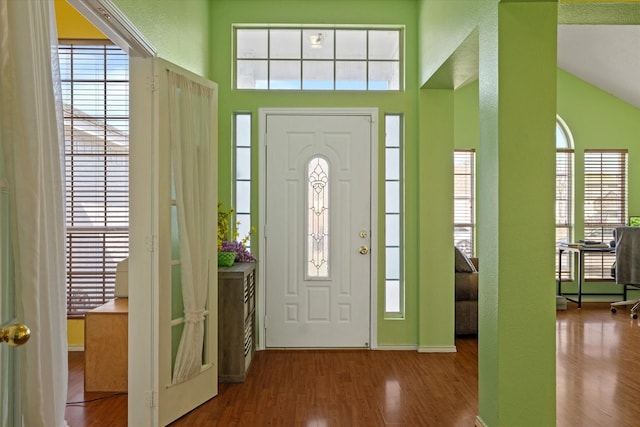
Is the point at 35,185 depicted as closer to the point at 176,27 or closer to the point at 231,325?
the point at 176,27

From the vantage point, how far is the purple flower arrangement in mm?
4082

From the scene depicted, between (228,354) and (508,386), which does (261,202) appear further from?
(508,386)

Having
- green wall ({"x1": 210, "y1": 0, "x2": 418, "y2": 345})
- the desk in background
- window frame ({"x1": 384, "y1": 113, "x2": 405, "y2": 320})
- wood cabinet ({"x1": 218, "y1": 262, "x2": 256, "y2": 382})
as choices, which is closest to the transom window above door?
green wall ({"x1": 210, "y1": 0, "x2": 418, "y2": 345})

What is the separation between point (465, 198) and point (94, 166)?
16.4 ft

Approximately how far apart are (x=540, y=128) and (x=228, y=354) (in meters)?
2.71

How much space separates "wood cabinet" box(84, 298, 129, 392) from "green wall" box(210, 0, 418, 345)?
60.0 inches

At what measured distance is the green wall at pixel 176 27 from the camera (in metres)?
2.73

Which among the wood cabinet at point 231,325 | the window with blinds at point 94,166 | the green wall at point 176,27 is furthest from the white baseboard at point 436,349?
the green wall at point 176,27

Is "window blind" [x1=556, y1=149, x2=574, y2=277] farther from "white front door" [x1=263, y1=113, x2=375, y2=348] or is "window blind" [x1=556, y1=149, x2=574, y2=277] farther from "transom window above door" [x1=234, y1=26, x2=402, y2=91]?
"white front door" [x1=263, y1=113, x2=375, y2=348]

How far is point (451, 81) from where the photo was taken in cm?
426

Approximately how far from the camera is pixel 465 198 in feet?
23.5

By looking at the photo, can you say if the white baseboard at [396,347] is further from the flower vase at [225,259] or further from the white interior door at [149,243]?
the white interior door at [149,243]

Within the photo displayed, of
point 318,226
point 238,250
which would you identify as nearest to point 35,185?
point 238,250

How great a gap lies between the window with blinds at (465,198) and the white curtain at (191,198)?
182 inches
